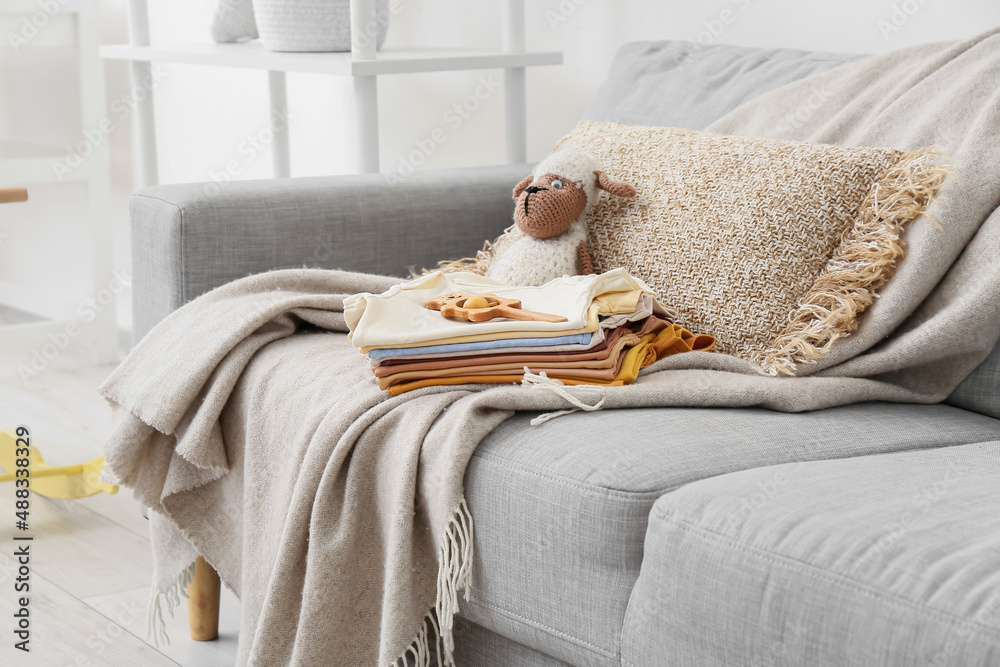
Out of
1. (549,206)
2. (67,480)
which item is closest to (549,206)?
(549,206)

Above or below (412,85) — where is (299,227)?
below

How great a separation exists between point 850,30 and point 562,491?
117 cm

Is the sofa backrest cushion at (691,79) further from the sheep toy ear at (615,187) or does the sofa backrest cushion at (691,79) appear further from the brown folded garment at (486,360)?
the brown folded garment at (486,360)

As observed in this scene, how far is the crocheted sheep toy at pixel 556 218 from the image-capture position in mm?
1460

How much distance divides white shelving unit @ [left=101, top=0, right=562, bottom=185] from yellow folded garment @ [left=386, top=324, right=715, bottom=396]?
0.84 meters

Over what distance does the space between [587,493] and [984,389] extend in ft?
1.81

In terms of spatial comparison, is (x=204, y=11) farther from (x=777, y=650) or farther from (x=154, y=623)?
(x=777, y=650)

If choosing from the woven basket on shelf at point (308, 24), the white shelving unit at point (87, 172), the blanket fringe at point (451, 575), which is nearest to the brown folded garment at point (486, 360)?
the blanket fringe at point (451, 575)

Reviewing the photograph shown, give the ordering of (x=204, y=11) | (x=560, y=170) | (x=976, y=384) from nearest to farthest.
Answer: (x=976, y=384) < (x=560, y=170) < (x=204, y=11)

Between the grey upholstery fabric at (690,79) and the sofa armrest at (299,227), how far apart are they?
25 cm

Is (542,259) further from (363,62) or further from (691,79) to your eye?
(363,62)

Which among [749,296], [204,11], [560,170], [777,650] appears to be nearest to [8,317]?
[204,11]

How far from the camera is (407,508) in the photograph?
1060mm

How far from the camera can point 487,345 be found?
1.17 meters
